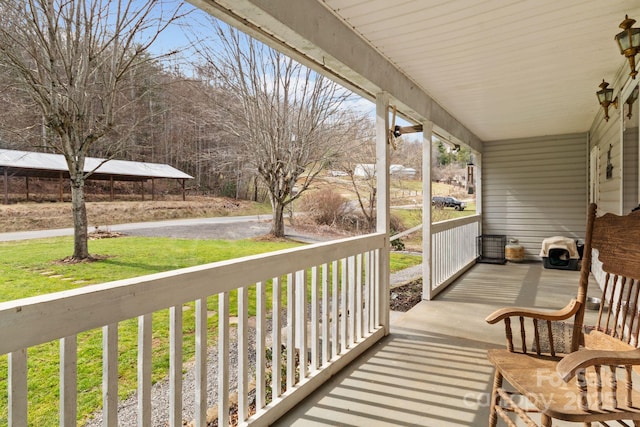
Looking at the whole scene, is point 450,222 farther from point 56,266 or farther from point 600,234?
point 56,266

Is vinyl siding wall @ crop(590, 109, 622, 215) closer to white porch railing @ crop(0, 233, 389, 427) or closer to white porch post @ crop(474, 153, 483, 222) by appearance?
white porch post @ crop(474, 153, 483, 222)

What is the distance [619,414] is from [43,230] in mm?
1826

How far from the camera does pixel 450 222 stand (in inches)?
200

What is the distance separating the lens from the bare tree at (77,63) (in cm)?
90

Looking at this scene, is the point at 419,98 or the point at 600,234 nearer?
the point at 600,234

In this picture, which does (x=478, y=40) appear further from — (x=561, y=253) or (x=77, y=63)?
(x=561, y=253)

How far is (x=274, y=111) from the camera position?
2.21 metres

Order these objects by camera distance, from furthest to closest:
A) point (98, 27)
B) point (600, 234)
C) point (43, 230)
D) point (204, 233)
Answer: point (600, 234), point (204, 233), point (98, 27), point (43, 230)

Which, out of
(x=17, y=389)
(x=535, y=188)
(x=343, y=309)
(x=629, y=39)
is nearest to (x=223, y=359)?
(x=17, y=389)

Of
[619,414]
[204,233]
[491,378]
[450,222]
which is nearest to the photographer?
[619,414]

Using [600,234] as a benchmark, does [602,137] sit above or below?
above

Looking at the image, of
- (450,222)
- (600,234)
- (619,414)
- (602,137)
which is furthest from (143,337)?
(602,137)

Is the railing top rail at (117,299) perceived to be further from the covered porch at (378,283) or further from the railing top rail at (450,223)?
the railing top rail at (450,223)

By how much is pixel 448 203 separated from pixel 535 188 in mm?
1571
